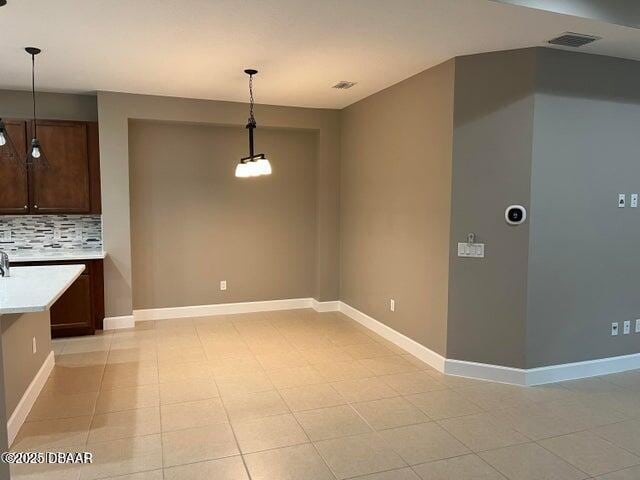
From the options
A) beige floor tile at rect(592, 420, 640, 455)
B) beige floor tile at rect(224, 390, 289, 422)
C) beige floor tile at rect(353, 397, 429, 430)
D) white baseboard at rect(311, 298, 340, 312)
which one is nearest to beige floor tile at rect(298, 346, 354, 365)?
beige floor tile at rect(224, 390, 289, 422)

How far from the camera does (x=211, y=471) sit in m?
2.52

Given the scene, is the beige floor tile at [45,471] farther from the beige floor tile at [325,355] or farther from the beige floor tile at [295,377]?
the beige floor tile at [325,355]

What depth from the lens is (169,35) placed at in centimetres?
323

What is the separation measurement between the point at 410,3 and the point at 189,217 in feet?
12.5

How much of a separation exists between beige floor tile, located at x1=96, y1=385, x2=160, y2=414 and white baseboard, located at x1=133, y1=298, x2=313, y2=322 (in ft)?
6.67

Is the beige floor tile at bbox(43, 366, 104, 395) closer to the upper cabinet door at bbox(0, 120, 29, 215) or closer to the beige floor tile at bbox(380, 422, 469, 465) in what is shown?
the upper cabinet door at bbox(0, 120, 29, 215)

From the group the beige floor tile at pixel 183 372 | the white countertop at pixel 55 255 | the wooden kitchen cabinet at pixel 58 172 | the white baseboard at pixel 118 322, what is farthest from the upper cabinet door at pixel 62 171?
the beige floor tile at pixel 183 372

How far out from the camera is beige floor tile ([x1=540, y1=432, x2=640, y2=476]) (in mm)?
2576

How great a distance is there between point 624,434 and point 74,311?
484 centimetres

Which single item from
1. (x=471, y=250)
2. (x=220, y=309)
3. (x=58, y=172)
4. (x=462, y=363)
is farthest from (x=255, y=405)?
(x=58, y=172)

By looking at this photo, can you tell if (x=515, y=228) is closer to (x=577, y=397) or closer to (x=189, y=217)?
(x=577, y=397)

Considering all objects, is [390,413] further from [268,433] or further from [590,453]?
[590,453]

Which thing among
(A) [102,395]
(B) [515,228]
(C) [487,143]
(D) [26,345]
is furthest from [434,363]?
(D) [26,345]

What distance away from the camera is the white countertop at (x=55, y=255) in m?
4.57
